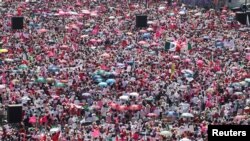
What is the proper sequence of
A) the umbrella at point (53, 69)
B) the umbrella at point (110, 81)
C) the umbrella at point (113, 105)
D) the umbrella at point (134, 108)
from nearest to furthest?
1. the umbrella at point (134, 108)
2. the umbrella at point (113, 105)
3. the umbrella at point (110, 81)
4. the umbrella at point (53, 69)

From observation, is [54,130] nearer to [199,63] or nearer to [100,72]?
[100,72]

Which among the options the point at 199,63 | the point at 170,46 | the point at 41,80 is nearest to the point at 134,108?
the point at 41,80

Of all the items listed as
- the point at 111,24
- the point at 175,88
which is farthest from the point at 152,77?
the point at 111,24

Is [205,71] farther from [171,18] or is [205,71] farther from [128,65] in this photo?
[171,18]

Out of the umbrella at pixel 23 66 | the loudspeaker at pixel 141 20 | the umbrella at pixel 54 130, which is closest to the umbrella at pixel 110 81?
the umbrella at pixel 23 66

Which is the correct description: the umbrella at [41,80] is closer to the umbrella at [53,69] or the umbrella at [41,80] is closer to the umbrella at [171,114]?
the umbrella at [53,69]

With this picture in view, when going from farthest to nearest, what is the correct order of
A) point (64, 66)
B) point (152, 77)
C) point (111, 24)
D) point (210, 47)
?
point (111, 24)
point (210, 47)
point (64, 66)
point (152, 77)
